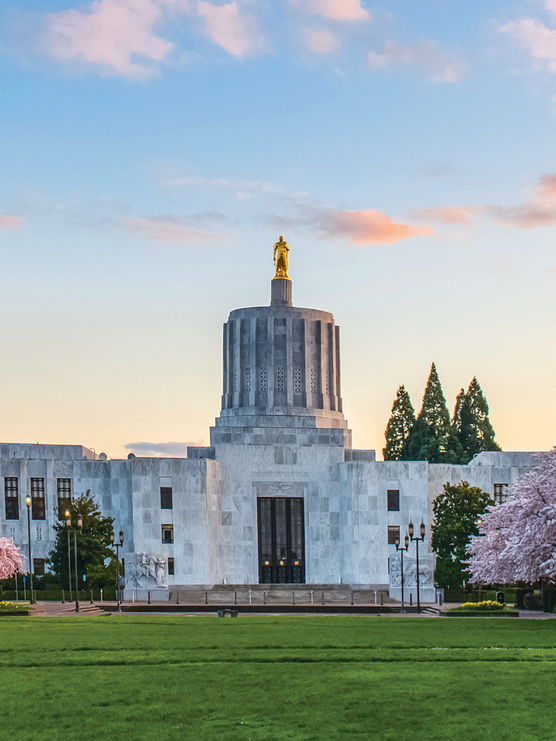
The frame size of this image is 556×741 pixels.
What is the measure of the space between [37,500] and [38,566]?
416 centimetres

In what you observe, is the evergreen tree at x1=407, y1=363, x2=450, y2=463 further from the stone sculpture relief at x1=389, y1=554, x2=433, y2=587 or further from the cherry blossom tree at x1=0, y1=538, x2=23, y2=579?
the cherry blossom tree at x1=0, y1=538, x2=23, y2=579

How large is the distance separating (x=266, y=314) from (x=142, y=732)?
222ft

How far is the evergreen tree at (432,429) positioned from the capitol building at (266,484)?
25.3 meters

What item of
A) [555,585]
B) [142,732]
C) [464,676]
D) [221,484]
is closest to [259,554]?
[221,484]

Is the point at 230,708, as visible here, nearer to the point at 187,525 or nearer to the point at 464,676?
the point at 464,676

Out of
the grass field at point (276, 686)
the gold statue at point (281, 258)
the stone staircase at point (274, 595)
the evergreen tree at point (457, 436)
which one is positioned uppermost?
the gold statue at point (281, 258)

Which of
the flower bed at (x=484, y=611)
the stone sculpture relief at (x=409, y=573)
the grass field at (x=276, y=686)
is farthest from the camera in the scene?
the stone sculpture relief at (x=409, y=573)

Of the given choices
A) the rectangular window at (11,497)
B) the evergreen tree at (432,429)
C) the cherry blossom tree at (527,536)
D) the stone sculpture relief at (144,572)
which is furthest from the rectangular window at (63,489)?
the evergreen tree at (432,429)

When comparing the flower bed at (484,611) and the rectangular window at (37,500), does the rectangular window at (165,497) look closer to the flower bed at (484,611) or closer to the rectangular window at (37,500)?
the rectangular window at (37,500)

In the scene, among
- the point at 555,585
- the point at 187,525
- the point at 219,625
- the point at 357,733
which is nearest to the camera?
the point at 357,733

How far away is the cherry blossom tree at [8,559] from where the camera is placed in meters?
66.2

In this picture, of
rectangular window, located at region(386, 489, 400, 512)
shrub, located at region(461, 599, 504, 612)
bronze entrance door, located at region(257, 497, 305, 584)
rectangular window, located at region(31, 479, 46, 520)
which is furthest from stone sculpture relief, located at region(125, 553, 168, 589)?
shrub, located at region(461, 599, 504, 612)

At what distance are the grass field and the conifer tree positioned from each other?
264ft

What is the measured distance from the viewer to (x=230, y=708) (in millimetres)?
20125
